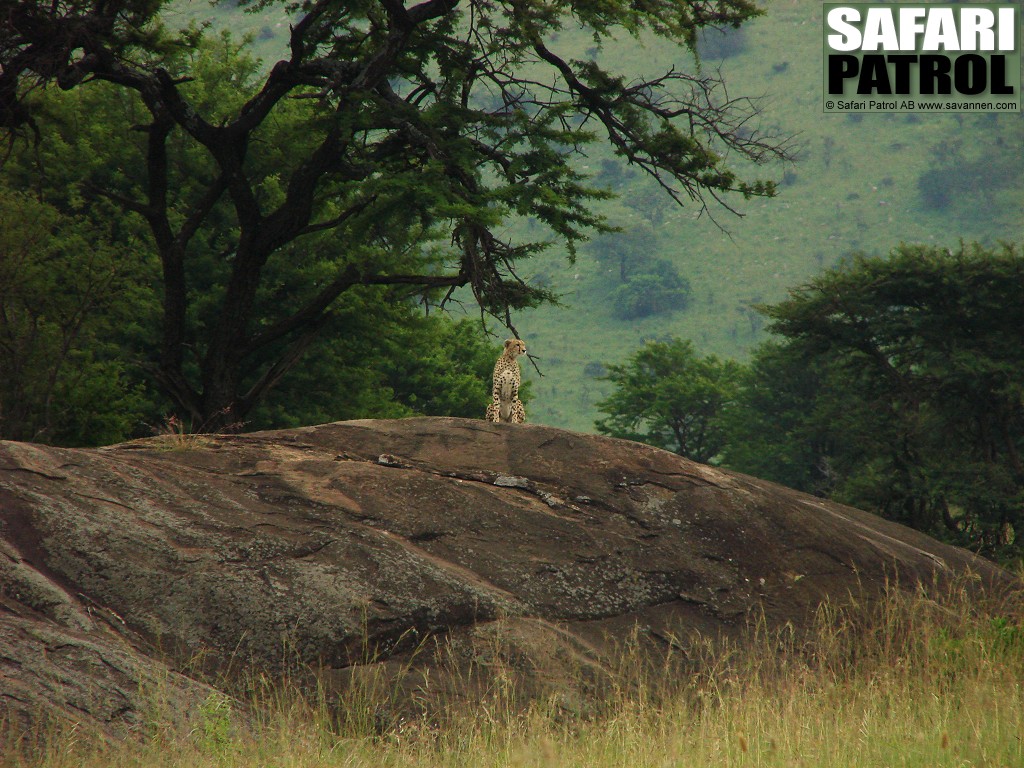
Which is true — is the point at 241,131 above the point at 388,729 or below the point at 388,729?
above

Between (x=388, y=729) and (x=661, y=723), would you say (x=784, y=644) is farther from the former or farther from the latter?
(x=388, y=729)

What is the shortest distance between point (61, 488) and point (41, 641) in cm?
147

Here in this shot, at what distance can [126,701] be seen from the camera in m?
6.49

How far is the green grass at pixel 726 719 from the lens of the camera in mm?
6148

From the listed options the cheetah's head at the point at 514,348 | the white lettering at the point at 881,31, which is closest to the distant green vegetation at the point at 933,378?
the white lettering at the point at 881,31

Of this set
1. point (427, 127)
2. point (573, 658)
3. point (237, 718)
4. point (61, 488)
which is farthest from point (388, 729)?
point (427, 127)

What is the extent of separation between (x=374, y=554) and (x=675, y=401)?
3891 centimetres

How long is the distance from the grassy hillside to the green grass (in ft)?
254

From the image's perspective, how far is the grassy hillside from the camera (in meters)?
98.4

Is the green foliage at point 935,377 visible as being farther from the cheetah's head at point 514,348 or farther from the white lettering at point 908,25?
the cheetah's head at point 514,348

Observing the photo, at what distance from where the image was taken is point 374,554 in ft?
26.3

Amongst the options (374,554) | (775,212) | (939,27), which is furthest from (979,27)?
(775,212)

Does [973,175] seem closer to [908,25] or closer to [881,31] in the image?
[908,25]

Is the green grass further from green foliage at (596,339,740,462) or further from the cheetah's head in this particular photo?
green foliage at (596,339,740,462)
